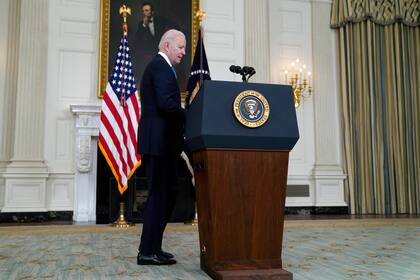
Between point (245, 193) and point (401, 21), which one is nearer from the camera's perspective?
point (245, 193)

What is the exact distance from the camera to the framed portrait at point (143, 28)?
735 centimetres

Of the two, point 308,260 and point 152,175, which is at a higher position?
point 152,175

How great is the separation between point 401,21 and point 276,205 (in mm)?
7863

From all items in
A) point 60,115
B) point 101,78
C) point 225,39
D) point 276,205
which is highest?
point 225,39

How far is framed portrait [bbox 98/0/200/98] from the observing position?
24.1 ft

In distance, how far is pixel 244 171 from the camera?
7.80 ft

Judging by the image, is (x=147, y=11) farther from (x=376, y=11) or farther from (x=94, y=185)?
(x=376, y=11)

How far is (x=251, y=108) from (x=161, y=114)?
735 millimetres

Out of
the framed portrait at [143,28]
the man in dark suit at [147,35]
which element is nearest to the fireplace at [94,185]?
the framed portrait at [143,28]

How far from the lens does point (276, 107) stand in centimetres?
244

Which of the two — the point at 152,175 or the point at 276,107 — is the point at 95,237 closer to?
the point at 152,175

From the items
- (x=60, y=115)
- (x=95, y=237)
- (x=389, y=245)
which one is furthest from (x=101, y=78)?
(x=389, y=245)

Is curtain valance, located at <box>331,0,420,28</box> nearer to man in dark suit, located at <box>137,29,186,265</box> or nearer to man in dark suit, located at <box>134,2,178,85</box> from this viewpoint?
man in dark suit, located at <box>134,2,178,85</box>

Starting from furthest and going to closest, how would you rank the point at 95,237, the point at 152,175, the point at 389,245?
Result: the point at 95,237
the point at 389,245
the point at 152,175
